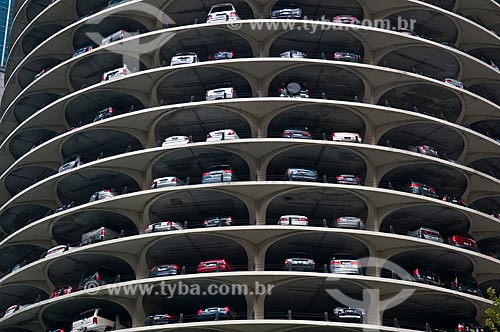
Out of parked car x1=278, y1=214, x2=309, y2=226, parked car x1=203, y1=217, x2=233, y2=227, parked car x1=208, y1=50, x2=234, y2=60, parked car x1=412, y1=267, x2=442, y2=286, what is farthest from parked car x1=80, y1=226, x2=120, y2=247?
parked car x1=412, y1=267, x2=442, y2=286

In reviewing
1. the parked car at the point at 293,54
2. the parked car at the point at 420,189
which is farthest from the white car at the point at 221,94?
the parked car at the point at 420,189

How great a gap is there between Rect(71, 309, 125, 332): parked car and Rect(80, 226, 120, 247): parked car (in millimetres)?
4251

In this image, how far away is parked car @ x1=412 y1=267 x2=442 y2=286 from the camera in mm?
41062

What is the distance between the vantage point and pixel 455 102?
164 ft

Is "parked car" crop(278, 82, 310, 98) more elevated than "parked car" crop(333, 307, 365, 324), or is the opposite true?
"parked car" crop(278, 82, 310, 98)

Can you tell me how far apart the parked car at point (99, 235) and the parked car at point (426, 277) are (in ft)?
57.4

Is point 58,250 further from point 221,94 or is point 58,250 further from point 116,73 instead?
point 221,94

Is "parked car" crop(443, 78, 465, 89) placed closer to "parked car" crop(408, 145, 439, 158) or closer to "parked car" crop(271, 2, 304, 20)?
"parked car" crop(408, 145, 439, 158)

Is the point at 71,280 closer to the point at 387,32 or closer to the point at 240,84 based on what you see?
the point at 240,84

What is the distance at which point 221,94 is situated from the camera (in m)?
45.1

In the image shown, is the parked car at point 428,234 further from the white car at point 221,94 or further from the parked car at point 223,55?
the parked car at point 223,55

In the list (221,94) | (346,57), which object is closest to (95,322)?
(221,94)

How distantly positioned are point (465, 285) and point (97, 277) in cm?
2089

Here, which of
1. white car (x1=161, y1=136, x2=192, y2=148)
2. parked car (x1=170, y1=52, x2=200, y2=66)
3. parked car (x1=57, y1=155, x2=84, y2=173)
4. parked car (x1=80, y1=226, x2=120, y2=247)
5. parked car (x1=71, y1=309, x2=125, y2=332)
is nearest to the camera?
parked car (x1=71, y1=309, x2=125, y2=332)
